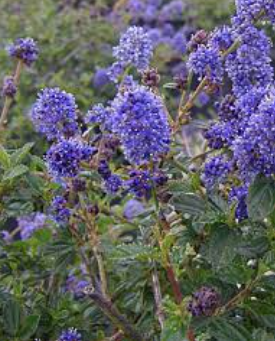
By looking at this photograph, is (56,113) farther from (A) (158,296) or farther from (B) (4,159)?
(A) (158,296)

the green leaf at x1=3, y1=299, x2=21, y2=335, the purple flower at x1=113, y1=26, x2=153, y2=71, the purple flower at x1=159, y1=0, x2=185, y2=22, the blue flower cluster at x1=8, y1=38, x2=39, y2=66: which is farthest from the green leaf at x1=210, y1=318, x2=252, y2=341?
the purple flower at x1=159, y1=0, x2=185, y2=22

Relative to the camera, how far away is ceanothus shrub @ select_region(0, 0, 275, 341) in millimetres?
1174

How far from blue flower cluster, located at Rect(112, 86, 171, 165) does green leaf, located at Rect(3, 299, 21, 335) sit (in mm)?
419

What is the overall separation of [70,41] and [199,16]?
907 mm

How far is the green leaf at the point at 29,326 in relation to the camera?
1415mm

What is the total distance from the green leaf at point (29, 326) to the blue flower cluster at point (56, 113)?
31 centimetres

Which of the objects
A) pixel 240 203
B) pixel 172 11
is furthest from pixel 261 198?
pixel 172 11

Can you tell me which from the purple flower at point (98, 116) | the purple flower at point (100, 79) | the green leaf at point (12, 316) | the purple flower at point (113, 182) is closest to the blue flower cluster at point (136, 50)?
the purple flower at point (98, 116)

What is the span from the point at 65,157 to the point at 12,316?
0.33 m

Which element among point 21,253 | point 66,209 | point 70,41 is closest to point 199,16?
point 70,41

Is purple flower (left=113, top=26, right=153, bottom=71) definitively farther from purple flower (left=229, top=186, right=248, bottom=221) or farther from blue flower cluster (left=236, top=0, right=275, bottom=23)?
purple flower (left=229, top=186, right=248, bottom=221)

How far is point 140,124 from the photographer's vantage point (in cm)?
115

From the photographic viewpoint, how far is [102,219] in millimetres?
1682

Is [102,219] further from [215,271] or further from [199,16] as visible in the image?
[199,16]
